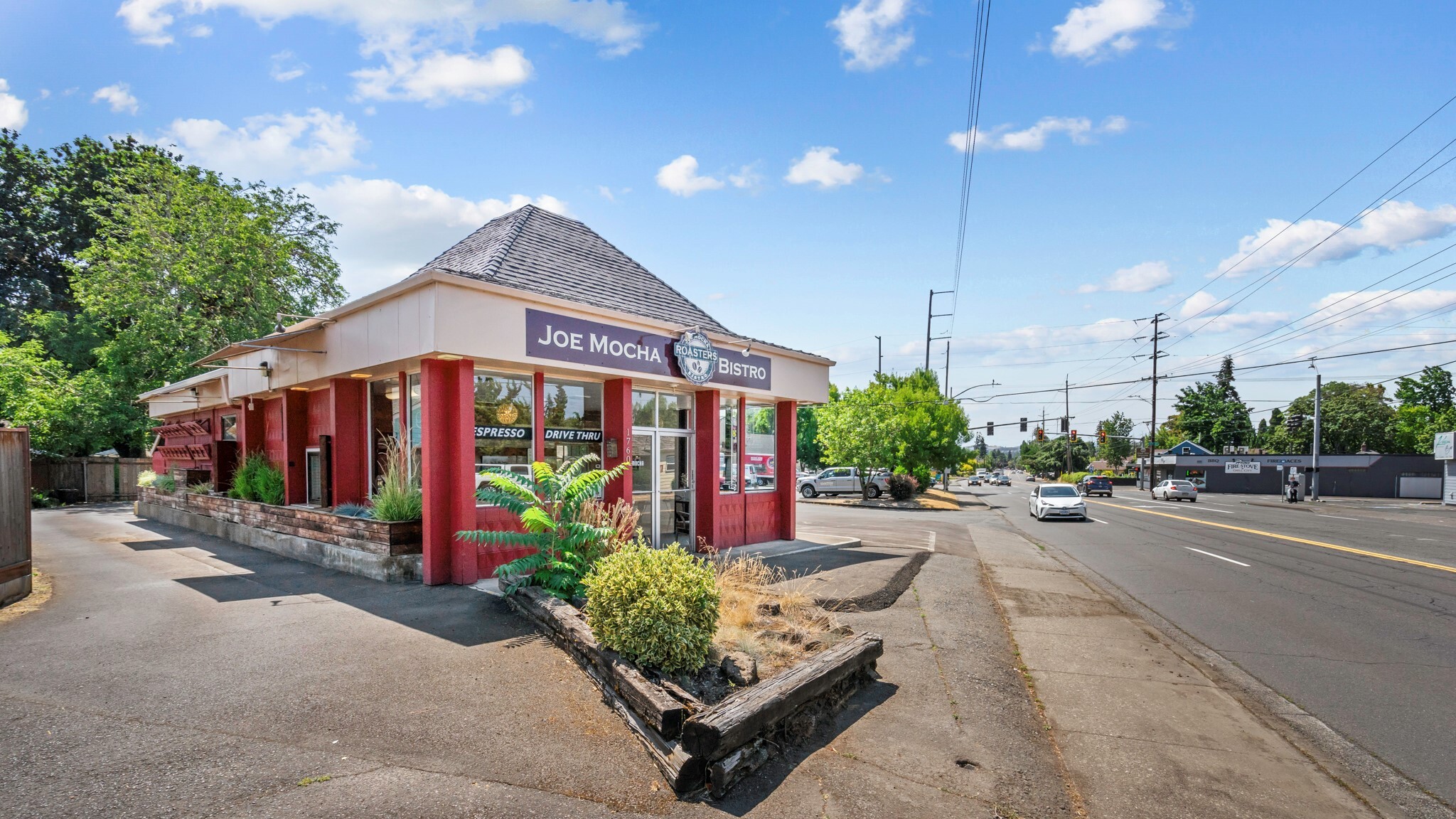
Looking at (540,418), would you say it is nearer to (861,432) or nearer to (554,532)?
(554,532)

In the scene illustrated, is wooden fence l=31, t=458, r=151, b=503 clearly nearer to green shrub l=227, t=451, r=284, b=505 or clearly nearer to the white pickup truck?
green shrub l=227, t=451, r=284, b=505

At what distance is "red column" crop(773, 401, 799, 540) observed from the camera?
1523cm

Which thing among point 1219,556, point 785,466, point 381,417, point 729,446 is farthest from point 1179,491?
point 381,417

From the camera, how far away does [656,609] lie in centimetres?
511

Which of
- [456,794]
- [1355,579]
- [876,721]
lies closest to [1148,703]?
[876,721]

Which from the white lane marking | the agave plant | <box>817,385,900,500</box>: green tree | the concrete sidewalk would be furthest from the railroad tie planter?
<box>817,385,900,500</box>: green tree

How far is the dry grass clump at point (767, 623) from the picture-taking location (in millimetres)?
5723

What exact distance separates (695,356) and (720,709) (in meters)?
8.11

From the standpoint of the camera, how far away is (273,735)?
434 cm

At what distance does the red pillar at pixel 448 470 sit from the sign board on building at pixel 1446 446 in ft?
168

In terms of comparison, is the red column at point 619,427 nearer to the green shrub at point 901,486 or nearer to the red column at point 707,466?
the red column at point 707,466

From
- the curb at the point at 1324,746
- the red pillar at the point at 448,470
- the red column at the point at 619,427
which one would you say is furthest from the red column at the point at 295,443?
the curb at the point at 1324,746

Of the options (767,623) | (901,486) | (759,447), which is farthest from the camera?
(901,486)

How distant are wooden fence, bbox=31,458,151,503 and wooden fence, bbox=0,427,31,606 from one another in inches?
1050
